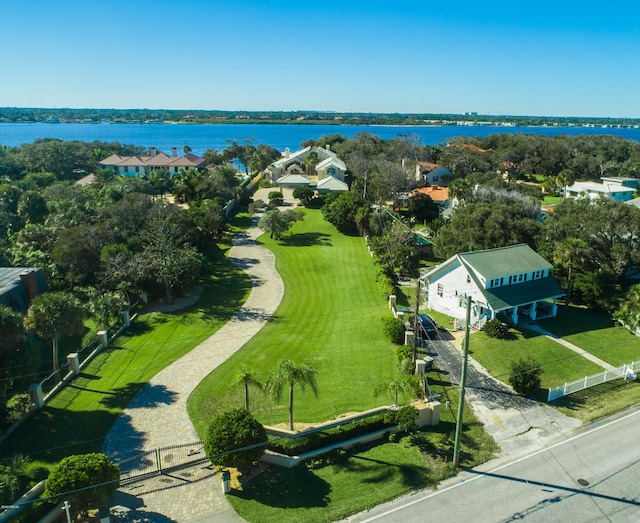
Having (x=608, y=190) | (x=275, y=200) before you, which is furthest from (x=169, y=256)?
(x=608, y=190)

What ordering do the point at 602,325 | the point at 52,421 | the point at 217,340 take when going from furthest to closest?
1. the point at 602,325
2. the point at 217,340
3. the point at 52,421

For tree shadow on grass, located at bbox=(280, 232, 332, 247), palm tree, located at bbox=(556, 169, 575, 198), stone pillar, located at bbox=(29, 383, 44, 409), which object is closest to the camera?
stone pillar, located at bbox=(29, 383, 44, 409)

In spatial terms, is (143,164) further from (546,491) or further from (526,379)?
(546,491)

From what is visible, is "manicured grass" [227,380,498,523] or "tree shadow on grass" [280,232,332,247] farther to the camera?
"tree shadow on grass" [280,232,332,247]

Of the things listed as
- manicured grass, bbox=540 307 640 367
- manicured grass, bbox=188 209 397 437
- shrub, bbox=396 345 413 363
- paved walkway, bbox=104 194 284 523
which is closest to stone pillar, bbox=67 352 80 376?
paved walkway, bbox=104 194 284 523

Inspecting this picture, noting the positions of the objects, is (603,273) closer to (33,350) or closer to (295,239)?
(295,239)

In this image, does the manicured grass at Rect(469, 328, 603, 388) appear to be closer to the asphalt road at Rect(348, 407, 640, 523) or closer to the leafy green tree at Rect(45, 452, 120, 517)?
the asphalt road at Rect(348, 407, 640, 523)

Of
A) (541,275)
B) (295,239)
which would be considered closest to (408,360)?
(541,275)
